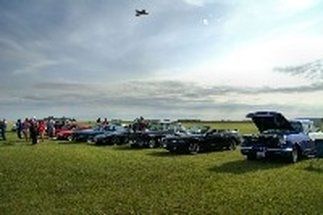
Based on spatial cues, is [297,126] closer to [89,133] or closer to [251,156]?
[251,156]

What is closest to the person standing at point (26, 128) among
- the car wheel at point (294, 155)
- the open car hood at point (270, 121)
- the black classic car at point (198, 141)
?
the black classic car at point (198, 141)

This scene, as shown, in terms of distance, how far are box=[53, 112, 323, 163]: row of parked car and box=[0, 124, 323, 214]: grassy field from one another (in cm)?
70

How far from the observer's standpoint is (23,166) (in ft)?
76.2

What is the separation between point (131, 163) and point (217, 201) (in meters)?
10.3

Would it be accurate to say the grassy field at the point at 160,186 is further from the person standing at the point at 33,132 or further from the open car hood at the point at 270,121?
the person standing at the point at 33,132

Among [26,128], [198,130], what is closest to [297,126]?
[198,130]

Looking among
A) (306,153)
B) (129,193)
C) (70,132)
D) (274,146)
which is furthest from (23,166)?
(70,132)

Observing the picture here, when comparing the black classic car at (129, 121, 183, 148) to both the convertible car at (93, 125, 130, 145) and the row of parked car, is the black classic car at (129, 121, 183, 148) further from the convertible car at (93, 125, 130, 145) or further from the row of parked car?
the convertible car at (93, 125, 130, 145)

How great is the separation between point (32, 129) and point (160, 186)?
25940 millimetres

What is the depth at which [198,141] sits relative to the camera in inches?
1147

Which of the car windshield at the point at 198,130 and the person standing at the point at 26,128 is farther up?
the person standing at the point at 26,128

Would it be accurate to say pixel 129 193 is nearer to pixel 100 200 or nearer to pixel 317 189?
pixel 100 200

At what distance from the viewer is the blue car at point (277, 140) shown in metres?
23.0

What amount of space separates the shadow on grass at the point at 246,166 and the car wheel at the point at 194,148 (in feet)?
16.2
